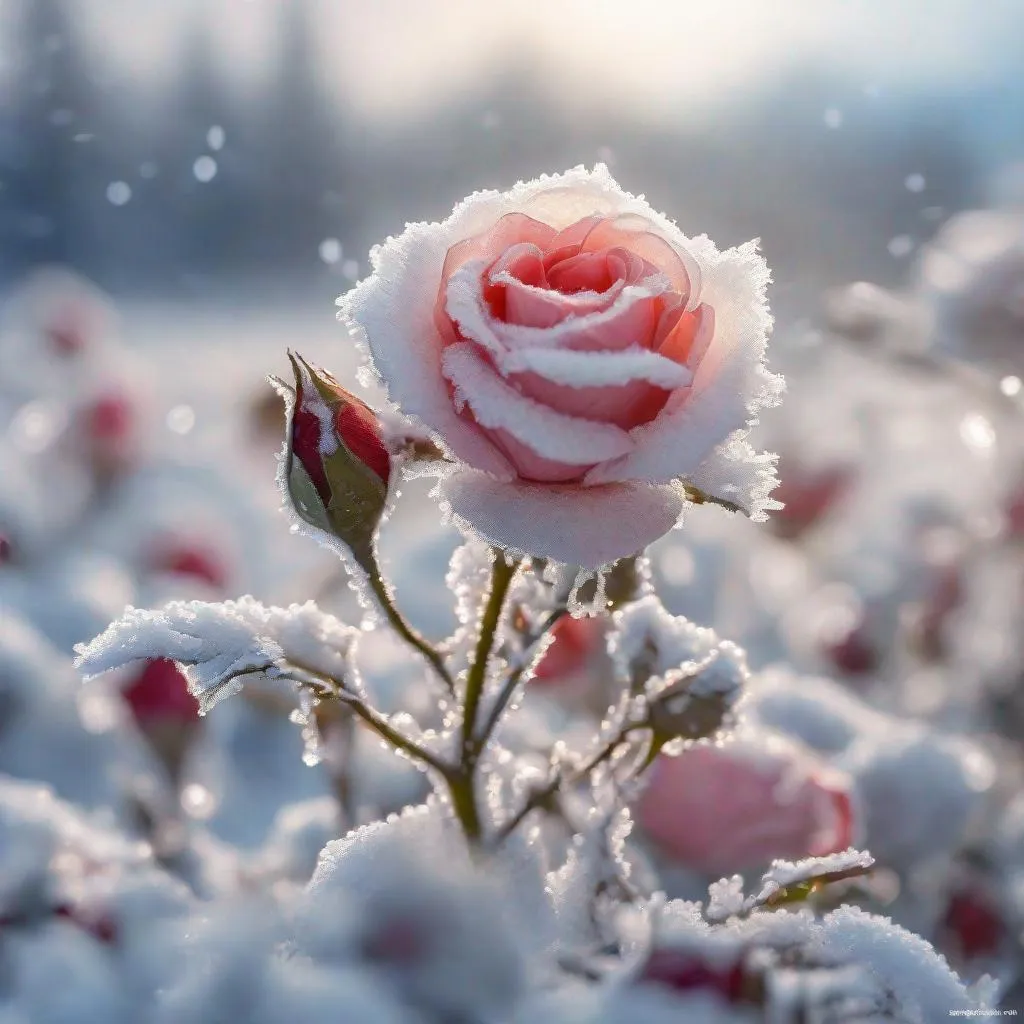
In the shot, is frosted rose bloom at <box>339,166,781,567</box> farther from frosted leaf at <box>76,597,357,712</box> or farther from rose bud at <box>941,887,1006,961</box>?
rose bud at <box>941,887,1006,961</box>

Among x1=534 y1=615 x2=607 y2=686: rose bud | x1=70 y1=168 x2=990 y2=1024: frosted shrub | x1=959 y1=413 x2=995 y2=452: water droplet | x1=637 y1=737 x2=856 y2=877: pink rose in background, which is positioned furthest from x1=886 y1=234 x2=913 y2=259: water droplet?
x1=70 y1=168 x2=990 y2=1024: frosted shrub

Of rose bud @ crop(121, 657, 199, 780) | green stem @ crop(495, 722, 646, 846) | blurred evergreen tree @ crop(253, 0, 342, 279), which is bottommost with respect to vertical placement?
green stem @ crop(495, 722, 646, 846)

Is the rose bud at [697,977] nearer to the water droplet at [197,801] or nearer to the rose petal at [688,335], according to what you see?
the rose petal at [688,335]

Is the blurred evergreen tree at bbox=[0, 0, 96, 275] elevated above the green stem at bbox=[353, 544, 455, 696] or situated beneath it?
elevated above

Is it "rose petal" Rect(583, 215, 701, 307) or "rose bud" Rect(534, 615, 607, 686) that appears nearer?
"rose petal" Rect(583, 215, 701, 307)

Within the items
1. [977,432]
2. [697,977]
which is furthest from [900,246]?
[697,977]

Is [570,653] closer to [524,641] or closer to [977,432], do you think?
[524,641]

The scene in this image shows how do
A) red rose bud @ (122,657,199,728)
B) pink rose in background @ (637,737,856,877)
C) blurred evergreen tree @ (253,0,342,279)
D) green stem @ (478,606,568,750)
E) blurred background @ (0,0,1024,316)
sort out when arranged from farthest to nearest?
blurred evergreen tree @ (253,0,342,279) → blurred background @ (0,0,1024,316) → red rose bud @ (122,657,199,728) → pink rose in background @ (637,737,856,877) → green stem @ (478,606,568,750)
